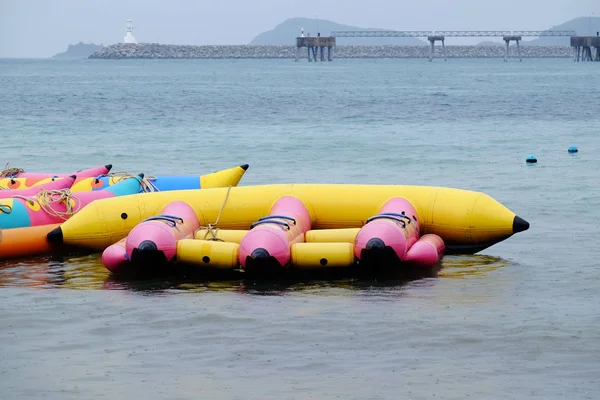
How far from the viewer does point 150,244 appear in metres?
12.8

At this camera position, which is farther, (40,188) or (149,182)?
(149,182)

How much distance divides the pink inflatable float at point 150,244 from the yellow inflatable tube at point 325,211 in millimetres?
562

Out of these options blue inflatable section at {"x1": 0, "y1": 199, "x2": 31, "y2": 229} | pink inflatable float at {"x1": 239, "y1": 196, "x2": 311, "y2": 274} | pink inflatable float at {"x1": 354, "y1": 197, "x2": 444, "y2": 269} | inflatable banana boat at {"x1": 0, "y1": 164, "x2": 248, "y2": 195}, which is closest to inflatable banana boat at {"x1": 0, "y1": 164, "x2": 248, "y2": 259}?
blue inflatable section at {"x1": 0, "y1": 199, "x2": 31, "y2": 229}

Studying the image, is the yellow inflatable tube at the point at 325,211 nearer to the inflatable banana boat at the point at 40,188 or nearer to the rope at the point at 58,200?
the rope at the point at 58,200

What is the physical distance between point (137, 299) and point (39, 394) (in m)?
3.07

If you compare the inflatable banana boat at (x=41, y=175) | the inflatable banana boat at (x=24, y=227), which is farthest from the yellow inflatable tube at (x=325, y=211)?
the inflatable banana boat at (x=41, y=175)

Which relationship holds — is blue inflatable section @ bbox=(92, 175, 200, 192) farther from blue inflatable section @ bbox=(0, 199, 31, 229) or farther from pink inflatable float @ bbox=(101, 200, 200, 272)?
pink inflatable float @ bbox=(101, 200, 200, 272)

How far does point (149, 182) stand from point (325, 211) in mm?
3193

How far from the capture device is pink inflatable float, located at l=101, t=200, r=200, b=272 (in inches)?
503

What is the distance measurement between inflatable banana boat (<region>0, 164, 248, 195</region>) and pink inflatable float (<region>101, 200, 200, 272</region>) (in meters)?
2.46

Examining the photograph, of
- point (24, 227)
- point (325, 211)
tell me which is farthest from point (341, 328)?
point (24, 227)

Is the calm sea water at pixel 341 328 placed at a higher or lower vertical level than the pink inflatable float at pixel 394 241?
lower

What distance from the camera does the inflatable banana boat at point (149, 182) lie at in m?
16.0

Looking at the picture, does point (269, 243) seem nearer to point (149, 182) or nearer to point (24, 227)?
point (24, 227)
